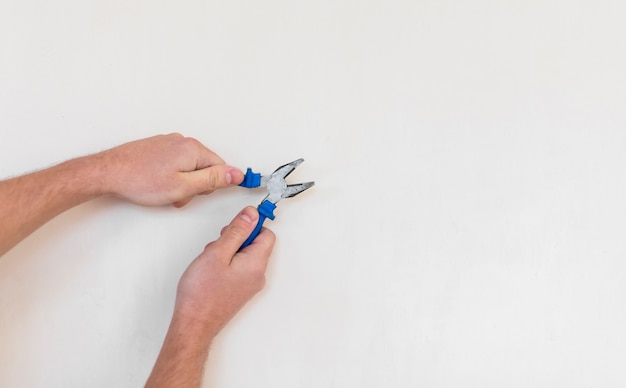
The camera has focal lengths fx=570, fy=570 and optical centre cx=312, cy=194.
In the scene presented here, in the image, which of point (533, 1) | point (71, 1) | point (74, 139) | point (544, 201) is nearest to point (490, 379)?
point (544, 201)

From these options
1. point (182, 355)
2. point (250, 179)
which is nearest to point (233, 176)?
point (250, 179)

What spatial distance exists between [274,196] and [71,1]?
463mm

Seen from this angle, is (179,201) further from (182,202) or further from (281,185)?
(281,185)

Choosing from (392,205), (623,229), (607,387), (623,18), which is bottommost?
(607,387)

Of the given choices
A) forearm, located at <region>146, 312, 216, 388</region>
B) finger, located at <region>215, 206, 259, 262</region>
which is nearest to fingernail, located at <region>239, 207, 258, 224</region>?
finger, located at <region>215, 206, 259, 262</region>

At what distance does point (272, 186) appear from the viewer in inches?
33.3

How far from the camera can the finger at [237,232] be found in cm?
80

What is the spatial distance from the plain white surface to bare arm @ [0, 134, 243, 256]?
6 centimetres

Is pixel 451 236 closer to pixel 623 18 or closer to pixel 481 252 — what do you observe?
pixel 481 252

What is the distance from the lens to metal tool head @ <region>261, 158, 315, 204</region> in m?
0.84

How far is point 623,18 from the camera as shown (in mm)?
913

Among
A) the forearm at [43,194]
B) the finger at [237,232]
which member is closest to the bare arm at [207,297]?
the finger at [237,232]

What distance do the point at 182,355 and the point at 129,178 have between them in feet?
0.84

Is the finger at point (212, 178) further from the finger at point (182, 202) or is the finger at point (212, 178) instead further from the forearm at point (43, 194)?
the forearm at point (43, 194)
